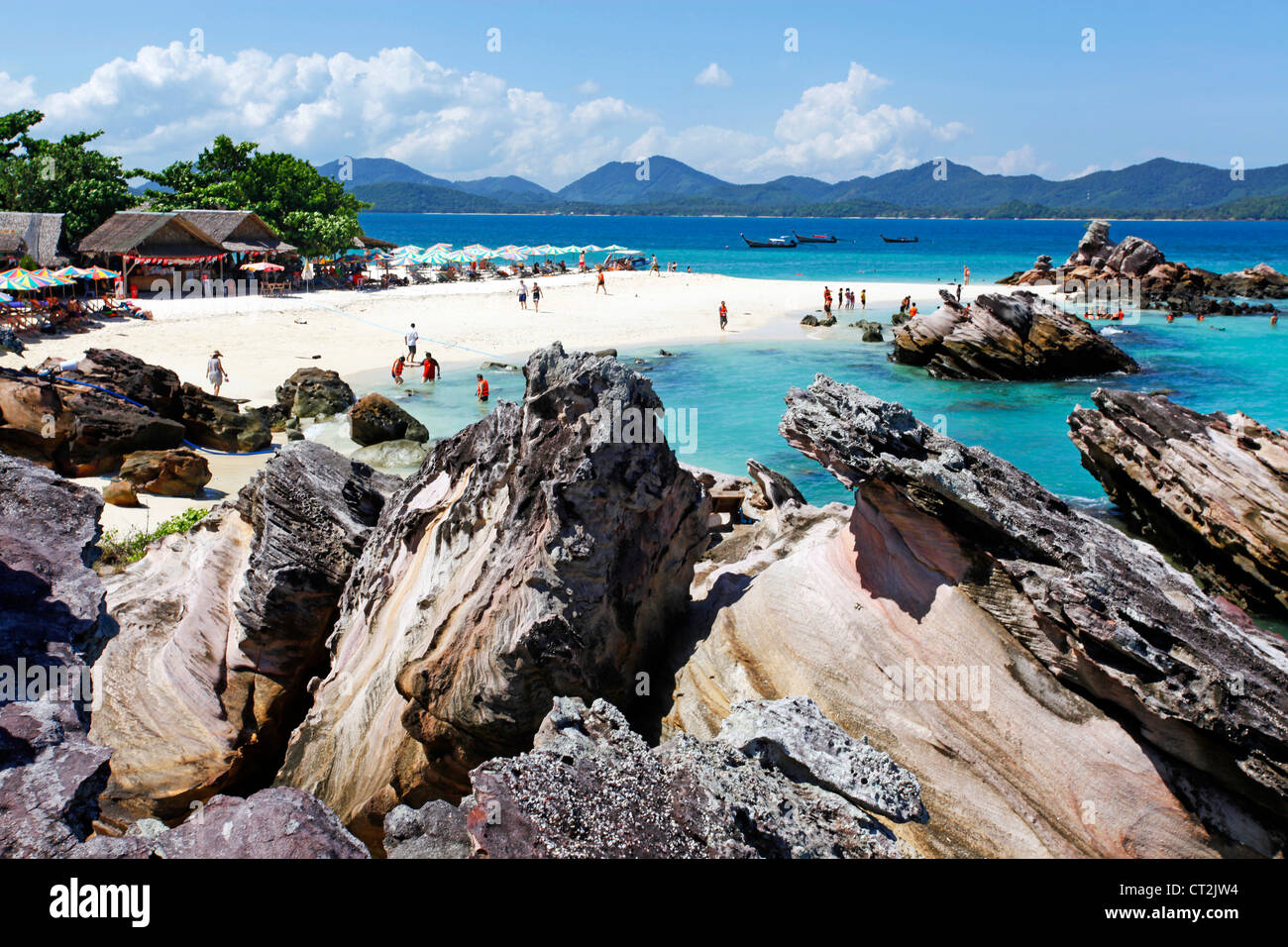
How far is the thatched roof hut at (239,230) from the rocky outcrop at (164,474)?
124 feet

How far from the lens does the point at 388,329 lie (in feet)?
138

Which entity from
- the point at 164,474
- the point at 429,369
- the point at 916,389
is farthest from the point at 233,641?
the point at 916,389

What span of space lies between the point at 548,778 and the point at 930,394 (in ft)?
107

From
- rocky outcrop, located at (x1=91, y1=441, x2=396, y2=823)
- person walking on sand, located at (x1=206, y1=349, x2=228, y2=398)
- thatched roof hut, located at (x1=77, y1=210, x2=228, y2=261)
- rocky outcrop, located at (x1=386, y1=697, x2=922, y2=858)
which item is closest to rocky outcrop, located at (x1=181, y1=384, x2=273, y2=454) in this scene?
person walking on sand, located at (x1=206, y1=349, x2=228, y2=398)

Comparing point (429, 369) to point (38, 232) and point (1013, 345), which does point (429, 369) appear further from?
point (38, 232)

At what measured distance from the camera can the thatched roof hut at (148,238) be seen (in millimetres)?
45438

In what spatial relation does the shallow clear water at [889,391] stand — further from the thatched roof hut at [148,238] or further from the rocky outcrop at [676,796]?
the thatched roof hut at [148,238]

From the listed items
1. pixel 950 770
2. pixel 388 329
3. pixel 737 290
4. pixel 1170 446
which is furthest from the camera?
pixel 737 290

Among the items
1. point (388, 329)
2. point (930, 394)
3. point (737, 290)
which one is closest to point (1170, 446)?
point (930, 394)

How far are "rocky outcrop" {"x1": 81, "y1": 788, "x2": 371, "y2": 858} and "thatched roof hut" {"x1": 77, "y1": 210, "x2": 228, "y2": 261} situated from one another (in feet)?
164

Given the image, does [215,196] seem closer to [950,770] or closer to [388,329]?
[388,329]

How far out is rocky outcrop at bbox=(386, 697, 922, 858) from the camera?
357 cm

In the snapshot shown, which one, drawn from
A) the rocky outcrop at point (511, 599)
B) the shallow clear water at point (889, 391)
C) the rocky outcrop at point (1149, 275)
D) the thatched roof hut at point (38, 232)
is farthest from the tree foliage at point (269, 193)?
the rocky outcrop at point (511, 599)
